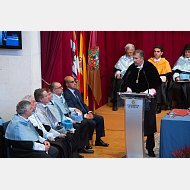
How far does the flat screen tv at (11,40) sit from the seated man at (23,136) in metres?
1.29

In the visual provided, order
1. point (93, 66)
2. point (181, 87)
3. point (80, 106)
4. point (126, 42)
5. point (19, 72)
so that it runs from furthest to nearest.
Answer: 1. point (126, 42)
2. point (181, 87)
3. point (93, 66)
4. point (80, 106)
5. point (19, 72)

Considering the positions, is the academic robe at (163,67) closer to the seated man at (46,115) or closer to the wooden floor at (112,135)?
the wooden floor at (112,135)

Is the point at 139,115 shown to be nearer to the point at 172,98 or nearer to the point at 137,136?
the point at 137,136

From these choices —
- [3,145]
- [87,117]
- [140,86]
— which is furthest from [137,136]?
[3,145]

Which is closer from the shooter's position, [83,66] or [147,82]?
[147,82]

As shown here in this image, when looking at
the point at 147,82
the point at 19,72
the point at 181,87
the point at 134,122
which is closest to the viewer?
the point at 134,122

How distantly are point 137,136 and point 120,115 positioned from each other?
8.03 feet

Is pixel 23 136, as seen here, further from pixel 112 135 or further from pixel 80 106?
pixel 112 135

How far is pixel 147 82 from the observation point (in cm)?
411

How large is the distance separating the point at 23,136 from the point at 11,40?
1654 mm

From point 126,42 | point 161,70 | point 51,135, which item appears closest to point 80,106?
point 51,135

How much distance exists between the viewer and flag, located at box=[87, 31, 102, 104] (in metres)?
6.05

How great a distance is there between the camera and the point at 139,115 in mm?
3750

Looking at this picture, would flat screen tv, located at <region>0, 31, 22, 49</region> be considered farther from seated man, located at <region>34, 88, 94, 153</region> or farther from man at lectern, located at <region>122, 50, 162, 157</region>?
man at lectern, located at <region>122, 50, 162, 157</region>
